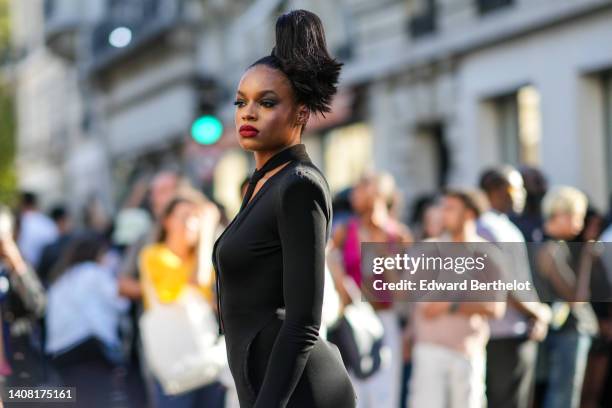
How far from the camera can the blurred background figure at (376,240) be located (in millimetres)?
9312

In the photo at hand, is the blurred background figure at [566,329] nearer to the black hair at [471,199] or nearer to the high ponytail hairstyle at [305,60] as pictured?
the black hair at [471,199]

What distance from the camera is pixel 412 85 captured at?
20141mm

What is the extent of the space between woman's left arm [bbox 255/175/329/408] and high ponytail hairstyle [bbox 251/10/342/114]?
28 cm

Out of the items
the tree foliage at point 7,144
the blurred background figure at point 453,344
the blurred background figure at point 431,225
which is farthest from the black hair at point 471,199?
the tree foliage at point 7,144

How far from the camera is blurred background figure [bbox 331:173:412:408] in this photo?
9312mm

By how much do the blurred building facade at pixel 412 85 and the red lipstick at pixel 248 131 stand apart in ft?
28.8

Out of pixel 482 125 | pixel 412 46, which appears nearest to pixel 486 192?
pixel 482 125

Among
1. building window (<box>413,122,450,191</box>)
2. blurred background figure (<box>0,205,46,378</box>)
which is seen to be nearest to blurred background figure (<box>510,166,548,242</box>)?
blurred background figure (<box>0,205,46,378</box>)

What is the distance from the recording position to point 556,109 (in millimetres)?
16625

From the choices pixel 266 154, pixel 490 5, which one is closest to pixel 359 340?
pixel 266 154

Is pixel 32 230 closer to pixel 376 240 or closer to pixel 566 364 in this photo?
pixel 376 240

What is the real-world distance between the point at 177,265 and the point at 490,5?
1018 cm

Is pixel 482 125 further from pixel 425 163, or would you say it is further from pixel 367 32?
pixel 367 32

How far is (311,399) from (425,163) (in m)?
17.2
